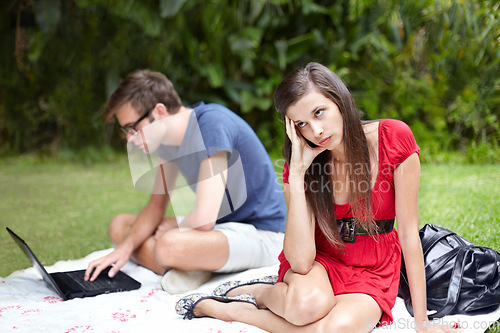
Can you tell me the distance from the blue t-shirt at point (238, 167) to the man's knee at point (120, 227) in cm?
44

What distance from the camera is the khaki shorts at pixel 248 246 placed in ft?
7.00

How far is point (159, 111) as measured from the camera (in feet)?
7.55

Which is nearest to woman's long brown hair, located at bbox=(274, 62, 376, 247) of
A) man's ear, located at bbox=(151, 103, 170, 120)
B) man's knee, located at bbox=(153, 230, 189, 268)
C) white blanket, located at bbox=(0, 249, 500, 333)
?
white blanket, located at bbox=(0, 249, 500, 333)

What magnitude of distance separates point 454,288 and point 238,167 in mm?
976

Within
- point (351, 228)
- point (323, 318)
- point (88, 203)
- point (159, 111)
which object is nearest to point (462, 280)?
point (351, 228)

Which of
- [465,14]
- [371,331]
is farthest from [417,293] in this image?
[465,14]

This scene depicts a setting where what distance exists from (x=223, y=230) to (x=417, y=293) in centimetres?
85

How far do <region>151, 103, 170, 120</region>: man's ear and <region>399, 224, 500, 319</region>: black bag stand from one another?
1.24m

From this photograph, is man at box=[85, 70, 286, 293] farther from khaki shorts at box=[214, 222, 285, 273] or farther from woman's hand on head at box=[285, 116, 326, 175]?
woman's hand on head at box=[285, 116, 326, 175]

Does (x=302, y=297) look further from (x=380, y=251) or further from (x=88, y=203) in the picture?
(x=88, y=203)

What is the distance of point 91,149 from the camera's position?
550 centimetres

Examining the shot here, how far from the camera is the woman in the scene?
157cm

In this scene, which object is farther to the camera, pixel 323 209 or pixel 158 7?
pixel 158 7

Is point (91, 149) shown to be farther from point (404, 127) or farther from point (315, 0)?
point (404, 127)
